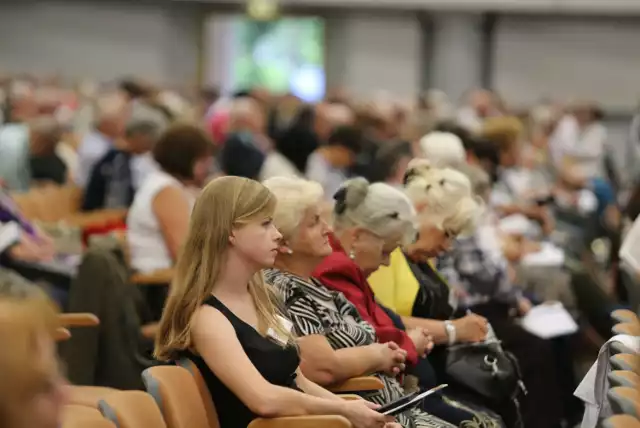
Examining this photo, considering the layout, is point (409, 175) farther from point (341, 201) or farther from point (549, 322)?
point (549, 322)

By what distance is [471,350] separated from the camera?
177 inches

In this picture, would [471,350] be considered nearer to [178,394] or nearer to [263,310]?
[263,310]

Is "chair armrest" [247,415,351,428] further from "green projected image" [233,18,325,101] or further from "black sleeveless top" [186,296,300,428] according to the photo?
"green projected image" [233,18,325,101]

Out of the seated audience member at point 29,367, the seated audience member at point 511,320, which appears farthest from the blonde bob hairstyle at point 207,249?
the seated audience member at point 511,320

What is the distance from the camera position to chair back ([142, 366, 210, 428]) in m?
2.93

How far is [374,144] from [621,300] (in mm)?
3223

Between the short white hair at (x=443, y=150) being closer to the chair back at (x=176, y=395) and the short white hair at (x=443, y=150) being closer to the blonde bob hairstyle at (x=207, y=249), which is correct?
the blonde bob hairstyle at (x=207, y=249)

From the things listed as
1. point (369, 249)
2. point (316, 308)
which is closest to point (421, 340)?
point (369, 249)

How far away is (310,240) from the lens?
3.55 m

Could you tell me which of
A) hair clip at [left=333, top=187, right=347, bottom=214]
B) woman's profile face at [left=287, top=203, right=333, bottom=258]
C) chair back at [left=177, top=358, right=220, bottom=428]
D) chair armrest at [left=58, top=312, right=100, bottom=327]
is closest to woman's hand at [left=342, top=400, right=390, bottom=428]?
chair back at [left=177, top=358, right=220, bottom=428]

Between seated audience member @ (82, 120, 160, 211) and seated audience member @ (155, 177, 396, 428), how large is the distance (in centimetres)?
410

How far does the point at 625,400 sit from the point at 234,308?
1058mm

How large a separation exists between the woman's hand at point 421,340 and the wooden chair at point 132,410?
1330 millimetres

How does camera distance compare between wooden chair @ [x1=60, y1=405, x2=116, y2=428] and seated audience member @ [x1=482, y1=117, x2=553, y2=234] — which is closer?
wooden chair @ [x1=60, y1=405, x2=116, y2=428]
